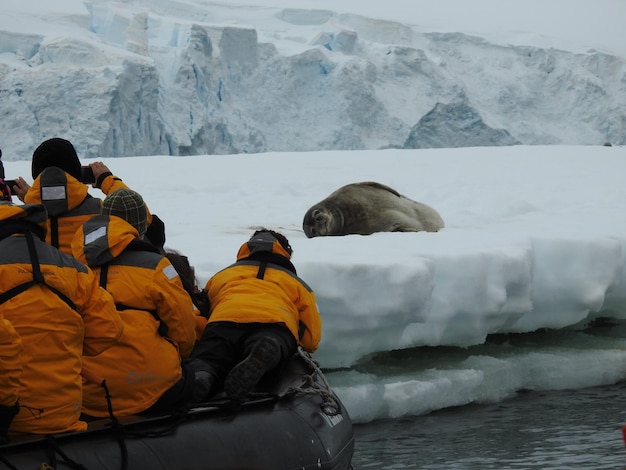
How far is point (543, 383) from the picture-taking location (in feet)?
13.1

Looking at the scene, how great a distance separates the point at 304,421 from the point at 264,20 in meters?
27.1

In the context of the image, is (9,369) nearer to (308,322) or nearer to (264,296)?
(264,296)

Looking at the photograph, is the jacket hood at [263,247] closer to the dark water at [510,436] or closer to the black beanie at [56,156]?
the black beanie at [56,156]

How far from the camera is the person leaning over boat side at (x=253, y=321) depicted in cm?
258

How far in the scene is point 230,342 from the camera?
267 centimetres

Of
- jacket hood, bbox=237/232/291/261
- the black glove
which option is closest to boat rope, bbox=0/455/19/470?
the black glove

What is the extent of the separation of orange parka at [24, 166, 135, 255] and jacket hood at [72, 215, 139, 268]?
1.38 ft

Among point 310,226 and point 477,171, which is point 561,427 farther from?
point 477,171

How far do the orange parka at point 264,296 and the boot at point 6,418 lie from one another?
2.82 feet

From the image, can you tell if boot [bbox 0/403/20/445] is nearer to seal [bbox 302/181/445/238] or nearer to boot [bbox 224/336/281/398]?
boot [bbox 224/336/281/398]

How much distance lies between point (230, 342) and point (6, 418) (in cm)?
87

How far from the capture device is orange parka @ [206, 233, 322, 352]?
8.84 ft

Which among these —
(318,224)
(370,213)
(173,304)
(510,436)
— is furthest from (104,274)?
(370,213)

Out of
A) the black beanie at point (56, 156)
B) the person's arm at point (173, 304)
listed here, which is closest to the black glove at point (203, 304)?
the person's arm at point (173, 304)
